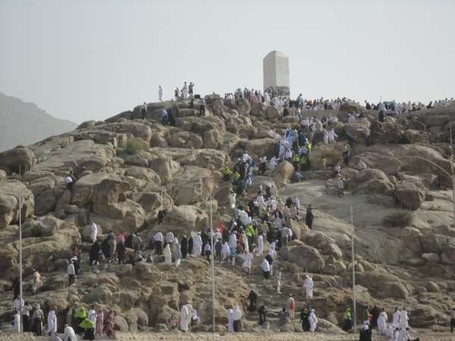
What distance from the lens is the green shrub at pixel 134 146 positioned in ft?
147

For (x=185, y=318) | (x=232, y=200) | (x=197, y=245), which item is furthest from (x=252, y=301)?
(x=232, y=200)

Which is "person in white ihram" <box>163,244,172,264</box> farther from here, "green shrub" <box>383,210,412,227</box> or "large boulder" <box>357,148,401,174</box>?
Result: "large boulder" <box>357,148,401,174</box>

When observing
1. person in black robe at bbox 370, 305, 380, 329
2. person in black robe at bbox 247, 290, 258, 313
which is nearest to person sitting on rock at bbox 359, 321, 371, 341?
person in black robe at bbox 370, 305, 380, 329

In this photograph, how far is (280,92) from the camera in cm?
6112

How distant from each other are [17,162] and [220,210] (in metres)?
10.3

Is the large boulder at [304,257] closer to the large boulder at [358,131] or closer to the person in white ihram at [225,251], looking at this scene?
the person in white ihram at [225,251]

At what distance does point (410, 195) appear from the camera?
4188 cm

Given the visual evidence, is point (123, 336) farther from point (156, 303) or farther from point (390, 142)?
point (390, 142)

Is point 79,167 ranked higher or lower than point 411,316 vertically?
higher

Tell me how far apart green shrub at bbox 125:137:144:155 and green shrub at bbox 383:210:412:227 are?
13.3 meters

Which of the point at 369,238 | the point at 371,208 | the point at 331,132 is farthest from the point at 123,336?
the point at 331,132

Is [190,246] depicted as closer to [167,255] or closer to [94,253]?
[167,255]

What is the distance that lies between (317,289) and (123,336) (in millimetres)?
9707

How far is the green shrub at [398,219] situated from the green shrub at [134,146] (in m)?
13.3
